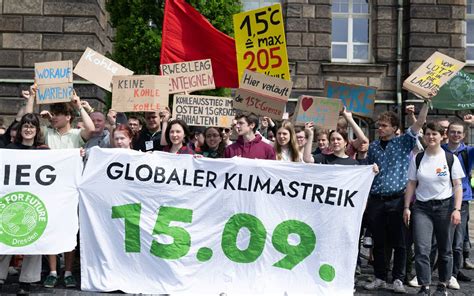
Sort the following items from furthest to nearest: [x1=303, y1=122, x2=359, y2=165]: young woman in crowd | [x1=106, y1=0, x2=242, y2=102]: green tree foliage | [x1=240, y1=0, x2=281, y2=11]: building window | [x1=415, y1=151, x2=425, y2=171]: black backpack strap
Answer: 1. [x1=240, y1=0, x2=281, y2=11]: building window
2. [x1=106, y1=0, x2=242, y2=102]: green tree foliage
3. [x1=303, y1=122, x2=359, y2=165]: young woman in crowd
4. [x1=415, y1=151, x2=425, y2=171]: black backpack strap

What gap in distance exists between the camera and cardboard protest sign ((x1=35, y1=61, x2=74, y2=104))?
7.15 m

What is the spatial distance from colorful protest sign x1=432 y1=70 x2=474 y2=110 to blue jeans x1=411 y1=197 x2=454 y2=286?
25.7 feet

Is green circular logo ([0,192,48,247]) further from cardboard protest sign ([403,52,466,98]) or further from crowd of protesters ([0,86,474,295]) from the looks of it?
cardboard protest sign ([403,52,466,98])

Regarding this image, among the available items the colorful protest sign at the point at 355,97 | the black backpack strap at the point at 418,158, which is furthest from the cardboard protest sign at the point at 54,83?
the black backpack strap at the point at 418,158

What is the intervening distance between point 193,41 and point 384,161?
385 centimetres

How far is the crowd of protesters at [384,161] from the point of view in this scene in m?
6.17

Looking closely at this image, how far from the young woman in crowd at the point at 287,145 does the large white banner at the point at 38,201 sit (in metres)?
2.03

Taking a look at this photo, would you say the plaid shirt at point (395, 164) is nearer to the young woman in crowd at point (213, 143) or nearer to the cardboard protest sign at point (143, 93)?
the young woman in crowd at point (213, 143)

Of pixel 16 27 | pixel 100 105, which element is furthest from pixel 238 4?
pixel 16 27

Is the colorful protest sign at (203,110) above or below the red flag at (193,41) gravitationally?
below

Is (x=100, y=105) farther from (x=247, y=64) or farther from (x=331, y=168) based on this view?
(x=331, y=168)

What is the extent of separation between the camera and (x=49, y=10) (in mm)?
14352

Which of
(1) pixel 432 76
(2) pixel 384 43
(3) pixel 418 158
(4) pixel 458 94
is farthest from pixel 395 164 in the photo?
(2) pixel 384 43

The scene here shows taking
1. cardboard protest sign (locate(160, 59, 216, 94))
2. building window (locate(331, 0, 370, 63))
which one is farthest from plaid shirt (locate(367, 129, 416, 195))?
building window (locate(331, 0, 370, 63))
